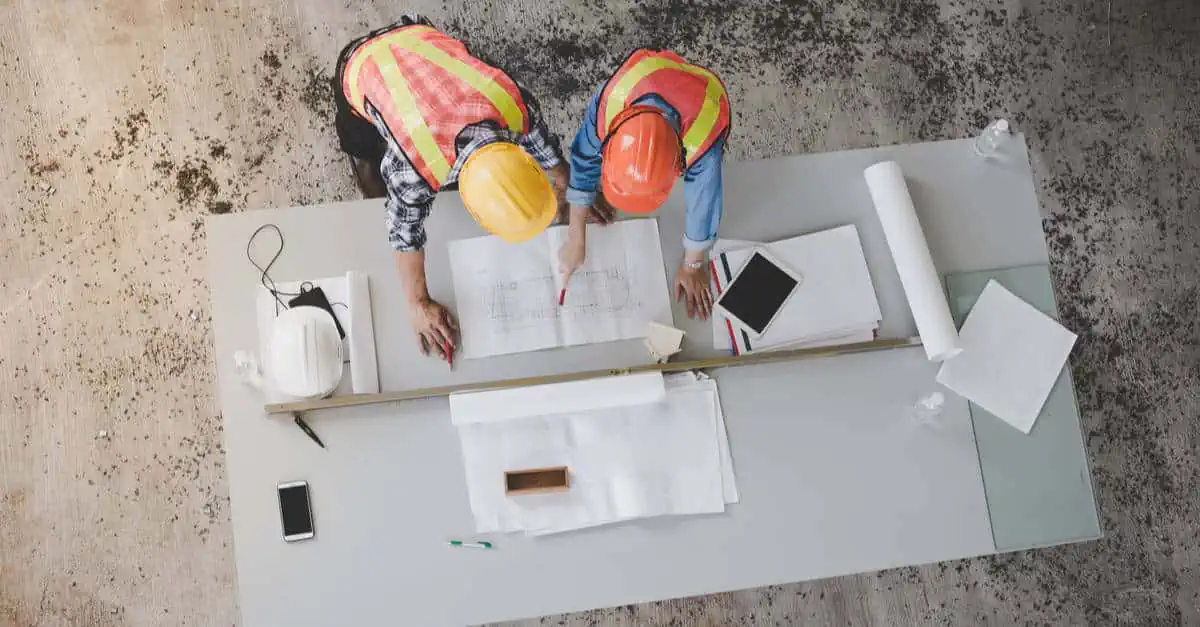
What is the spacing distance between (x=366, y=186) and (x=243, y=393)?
2.12 ft

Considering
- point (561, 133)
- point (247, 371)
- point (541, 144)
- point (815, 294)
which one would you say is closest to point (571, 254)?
point (541, 144)

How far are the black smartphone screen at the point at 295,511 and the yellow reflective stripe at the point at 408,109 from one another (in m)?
0.56

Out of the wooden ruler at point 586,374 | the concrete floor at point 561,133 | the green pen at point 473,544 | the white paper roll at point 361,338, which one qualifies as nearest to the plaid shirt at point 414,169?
the white paper roll at point 361,338

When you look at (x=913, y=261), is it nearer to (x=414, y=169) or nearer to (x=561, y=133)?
(x=414, y=169)

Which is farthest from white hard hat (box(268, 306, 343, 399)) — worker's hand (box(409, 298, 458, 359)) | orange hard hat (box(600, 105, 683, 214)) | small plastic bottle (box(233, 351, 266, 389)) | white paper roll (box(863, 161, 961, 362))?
white paper roll (box(863, 161, 961, 362))

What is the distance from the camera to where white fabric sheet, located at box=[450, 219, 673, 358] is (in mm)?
1289

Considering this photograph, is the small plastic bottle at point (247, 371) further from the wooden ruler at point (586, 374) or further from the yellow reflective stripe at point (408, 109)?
the yellow reflective stripe at point (408, 109)

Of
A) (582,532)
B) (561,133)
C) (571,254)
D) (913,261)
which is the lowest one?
(582,532)

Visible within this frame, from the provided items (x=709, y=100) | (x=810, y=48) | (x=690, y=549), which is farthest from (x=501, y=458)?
(x=810, y=48)

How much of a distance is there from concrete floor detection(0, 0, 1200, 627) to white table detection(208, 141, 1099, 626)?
687 millimetres

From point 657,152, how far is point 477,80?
1.05ft

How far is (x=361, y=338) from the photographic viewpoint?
4.14ft

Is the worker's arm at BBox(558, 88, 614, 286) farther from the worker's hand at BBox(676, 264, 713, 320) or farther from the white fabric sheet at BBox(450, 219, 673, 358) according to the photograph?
the worker's hand at BBox(676, 264, 713, 320)

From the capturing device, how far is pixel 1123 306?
1992 millimetres
